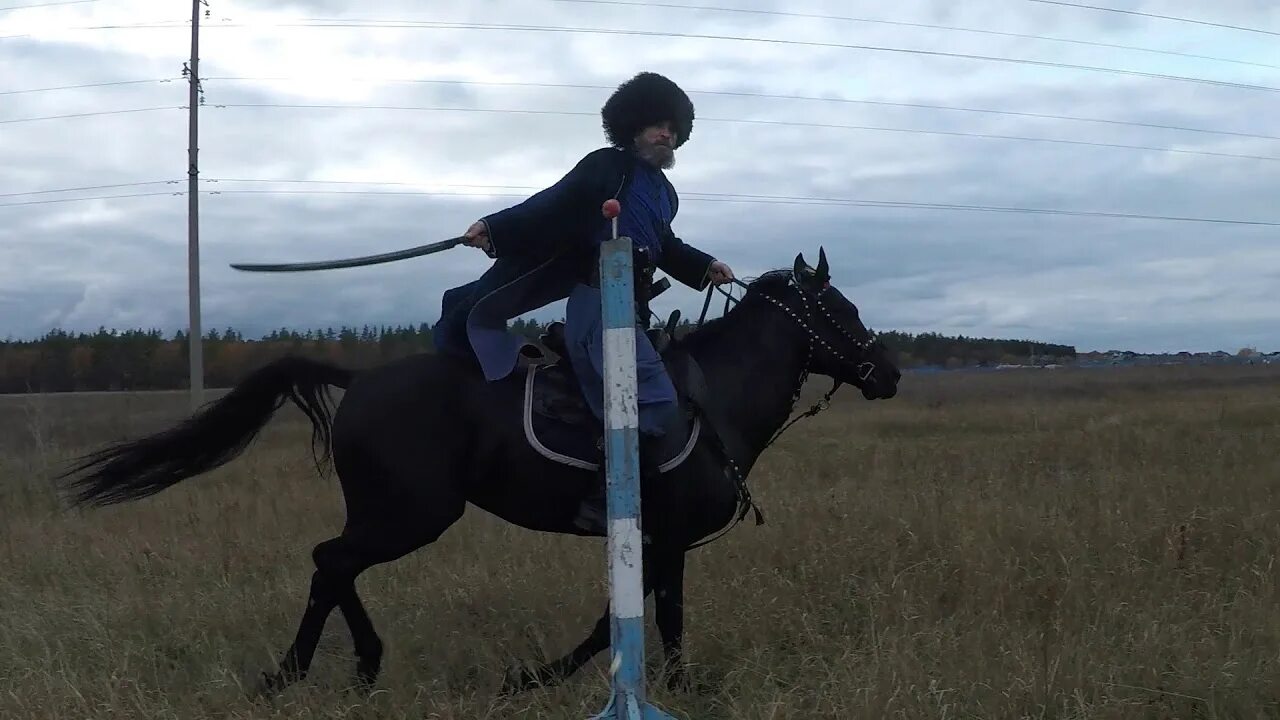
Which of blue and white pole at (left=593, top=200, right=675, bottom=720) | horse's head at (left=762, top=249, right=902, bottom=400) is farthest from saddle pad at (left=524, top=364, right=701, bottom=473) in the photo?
horse's head at (left=762, top=249, right=902, bottom=400)

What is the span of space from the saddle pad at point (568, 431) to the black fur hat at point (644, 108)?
111cm

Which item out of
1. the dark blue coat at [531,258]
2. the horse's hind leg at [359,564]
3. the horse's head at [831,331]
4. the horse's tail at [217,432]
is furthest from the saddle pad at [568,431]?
the horse's tail at [217,432]

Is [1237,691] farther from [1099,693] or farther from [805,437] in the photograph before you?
[805,437]

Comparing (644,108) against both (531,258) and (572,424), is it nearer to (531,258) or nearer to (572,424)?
(531,258)

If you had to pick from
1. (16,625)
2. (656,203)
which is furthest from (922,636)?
(16,625)

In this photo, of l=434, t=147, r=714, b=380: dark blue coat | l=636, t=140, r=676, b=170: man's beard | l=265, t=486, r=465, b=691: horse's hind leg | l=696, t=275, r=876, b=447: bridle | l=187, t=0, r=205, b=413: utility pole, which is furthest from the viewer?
l=187, t=0, r=205, b=413: utility pole

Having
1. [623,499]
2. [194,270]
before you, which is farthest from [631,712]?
[194,270]

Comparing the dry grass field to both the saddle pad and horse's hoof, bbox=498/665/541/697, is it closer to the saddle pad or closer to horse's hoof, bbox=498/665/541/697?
horse's hoof, bbox=498/665/541/697

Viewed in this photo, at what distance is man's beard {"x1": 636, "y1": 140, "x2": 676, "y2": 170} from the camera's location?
13.6ft

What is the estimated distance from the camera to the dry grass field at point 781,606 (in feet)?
12.1

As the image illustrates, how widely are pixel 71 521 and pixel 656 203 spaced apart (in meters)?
6.92

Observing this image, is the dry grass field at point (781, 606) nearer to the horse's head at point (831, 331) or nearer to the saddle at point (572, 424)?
the saddle at point (572, 424)

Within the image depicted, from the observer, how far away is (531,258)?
4.11 meters

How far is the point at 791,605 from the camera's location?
15.7ft
